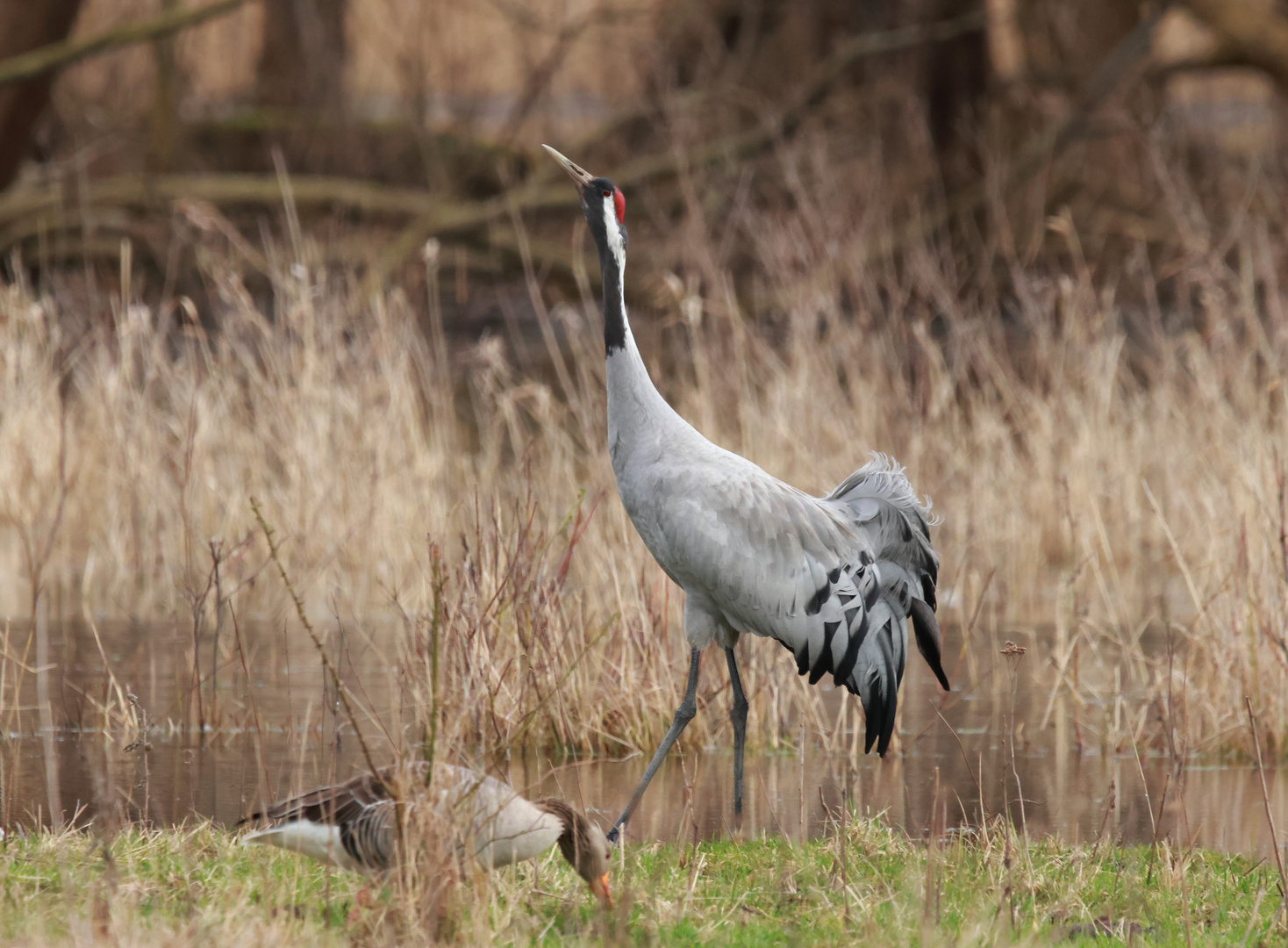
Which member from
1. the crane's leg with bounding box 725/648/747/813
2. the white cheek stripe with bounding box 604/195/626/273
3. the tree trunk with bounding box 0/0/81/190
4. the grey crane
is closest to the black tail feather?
the grey crane

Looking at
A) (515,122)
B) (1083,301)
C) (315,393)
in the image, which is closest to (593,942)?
(315,393)

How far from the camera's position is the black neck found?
17.2 feet

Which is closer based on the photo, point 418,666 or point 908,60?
point 418,666

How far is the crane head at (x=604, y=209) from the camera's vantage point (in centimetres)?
534

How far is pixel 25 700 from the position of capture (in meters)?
6.84

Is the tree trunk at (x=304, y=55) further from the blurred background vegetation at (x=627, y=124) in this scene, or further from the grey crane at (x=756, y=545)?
the grey crane at (x=756, y=545)

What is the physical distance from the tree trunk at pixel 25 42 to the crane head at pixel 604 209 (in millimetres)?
8288

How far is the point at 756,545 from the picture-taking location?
16.7 ft

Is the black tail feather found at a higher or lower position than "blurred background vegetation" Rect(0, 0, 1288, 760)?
lower

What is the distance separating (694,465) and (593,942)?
168 centimetres

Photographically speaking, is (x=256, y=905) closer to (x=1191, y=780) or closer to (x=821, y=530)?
(x=821, y=530)

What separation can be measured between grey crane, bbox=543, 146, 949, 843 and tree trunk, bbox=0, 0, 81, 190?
27.7ft

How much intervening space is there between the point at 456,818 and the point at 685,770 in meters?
1.63

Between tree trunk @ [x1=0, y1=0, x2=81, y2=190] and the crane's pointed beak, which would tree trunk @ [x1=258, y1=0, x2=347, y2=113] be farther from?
the crane's pointed beak
